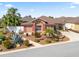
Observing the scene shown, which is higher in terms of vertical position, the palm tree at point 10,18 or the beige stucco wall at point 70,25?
the palm tree at point 10,18

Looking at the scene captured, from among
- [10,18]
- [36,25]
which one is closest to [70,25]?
[36,25]

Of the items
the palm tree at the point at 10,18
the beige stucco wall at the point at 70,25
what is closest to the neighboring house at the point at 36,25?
the palm tree at the point at 10,18

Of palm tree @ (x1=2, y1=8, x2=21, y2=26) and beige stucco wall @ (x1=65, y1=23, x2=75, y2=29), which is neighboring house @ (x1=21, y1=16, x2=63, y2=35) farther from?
beige stucco wall @ (x1=65, y1=23, x2=75, y2=29)

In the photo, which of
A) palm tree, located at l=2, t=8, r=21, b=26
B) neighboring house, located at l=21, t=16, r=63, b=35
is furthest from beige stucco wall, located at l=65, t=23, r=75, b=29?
palm tree, located at l=2, t=8, r=21, b=26

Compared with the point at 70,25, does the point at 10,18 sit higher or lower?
higher

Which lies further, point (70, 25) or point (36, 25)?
point (70, 25)

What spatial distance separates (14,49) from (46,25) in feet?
66.9

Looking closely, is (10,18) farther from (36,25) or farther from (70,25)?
(70,25)

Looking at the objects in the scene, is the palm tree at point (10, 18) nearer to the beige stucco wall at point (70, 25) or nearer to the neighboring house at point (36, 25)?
the neighboring house at point (36, 25)

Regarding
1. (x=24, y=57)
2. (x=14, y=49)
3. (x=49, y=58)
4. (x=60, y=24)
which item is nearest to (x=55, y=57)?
(x=49, y=58)

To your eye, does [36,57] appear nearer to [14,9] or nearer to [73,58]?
[73,58]

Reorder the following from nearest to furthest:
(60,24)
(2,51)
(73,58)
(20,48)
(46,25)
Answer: (73,58), (2,51), (20,48), (46,25), (60,24)

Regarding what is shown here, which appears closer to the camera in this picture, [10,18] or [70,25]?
[10,18]

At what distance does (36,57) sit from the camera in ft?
66.5
